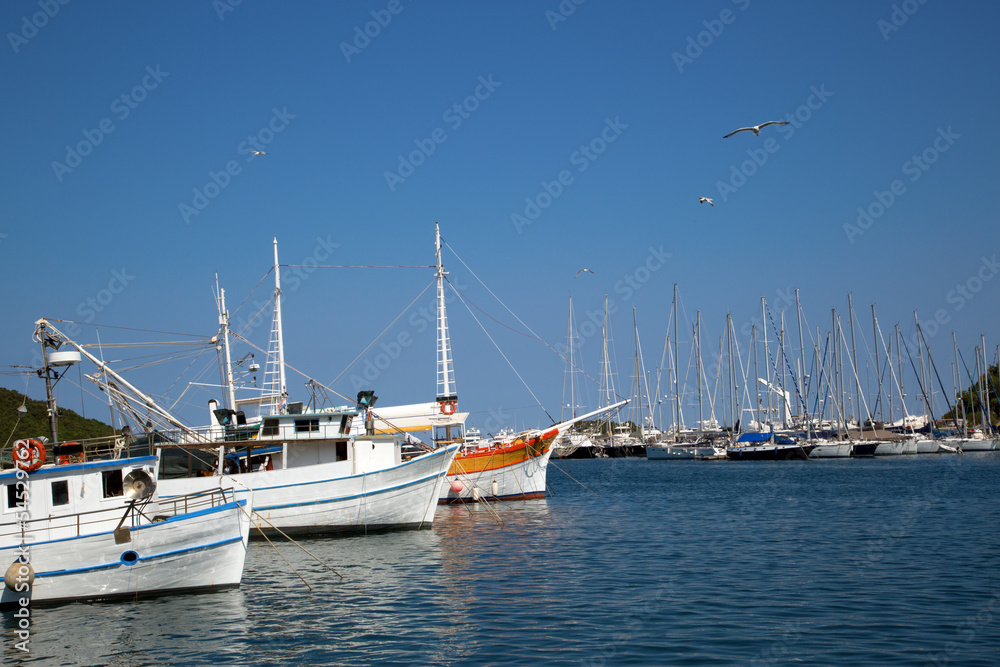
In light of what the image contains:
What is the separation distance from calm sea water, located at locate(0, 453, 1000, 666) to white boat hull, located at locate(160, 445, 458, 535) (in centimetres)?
91

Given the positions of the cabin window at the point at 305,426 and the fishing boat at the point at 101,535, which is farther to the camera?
the cabin window at the point at 305,426

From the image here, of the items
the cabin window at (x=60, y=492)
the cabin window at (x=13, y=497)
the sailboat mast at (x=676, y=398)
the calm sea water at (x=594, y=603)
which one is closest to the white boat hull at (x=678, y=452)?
the sailboat mast at (x=676, y=398)

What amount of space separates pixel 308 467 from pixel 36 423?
36.5 metres

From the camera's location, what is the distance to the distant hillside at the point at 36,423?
179 ft

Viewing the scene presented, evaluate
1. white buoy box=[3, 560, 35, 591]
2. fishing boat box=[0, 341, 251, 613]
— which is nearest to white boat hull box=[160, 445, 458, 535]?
fishing boat box=[0, 341, 251, 613]

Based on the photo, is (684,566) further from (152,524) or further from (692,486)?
(692,486)

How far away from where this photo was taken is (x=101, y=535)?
18359mm

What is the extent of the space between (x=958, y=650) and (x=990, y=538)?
1370 centimetres

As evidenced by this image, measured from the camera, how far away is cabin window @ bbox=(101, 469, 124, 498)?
67.6 ft

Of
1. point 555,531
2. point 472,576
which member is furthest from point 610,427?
point 472,576

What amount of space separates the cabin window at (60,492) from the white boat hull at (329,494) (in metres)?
8.00

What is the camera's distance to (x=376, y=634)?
1516cm

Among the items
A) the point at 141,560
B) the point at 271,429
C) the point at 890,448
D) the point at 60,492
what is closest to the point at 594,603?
the point at 141,560

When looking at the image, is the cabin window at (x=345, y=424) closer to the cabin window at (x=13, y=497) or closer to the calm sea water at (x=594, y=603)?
the calm sea water at (x=594, y=603)
